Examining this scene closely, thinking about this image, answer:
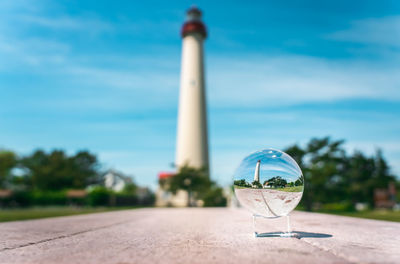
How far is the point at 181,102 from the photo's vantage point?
4384cm

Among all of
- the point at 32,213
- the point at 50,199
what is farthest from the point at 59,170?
the point at 32,213

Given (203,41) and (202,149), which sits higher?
(203,41)

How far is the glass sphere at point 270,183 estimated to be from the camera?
6.69 metres

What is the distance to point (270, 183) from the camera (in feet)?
21.9

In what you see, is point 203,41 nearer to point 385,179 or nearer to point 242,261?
point 385,179

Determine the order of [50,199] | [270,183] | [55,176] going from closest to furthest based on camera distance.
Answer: [270,183] < [50,199] < [55,176]

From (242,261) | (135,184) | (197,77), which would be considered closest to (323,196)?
(242,261)

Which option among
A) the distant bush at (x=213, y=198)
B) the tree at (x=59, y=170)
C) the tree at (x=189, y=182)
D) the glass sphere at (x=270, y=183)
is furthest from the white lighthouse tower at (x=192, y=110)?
the glass sphere at (x=270, y=183)

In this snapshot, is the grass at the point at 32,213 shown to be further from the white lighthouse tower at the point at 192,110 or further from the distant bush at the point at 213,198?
the white lighthouse tower at the point at 192,110

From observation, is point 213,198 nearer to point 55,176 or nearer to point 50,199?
point 50,199

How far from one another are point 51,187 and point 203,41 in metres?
35.9

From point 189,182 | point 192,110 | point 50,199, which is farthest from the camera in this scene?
point 192,110

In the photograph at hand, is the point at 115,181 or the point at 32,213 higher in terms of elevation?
the point at 115,181

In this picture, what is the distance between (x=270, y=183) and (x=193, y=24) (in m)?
42.2
